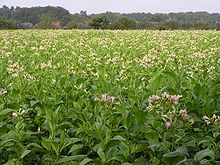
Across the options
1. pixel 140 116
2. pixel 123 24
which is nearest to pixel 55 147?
pixel 140 116

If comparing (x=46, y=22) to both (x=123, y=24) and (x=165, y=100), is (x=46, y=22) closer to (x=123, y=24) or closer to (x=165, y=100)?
(x=123, y=24)

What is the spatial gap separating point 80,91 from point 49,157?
1567mm

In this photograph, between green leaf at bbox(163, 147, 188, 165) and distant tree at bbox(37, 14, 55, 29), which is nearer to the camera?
green leaf at bbox(163, 147, 188, 165)

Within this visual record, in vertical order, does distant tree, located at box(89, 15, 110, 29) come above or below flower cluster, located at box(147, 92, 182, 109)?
above

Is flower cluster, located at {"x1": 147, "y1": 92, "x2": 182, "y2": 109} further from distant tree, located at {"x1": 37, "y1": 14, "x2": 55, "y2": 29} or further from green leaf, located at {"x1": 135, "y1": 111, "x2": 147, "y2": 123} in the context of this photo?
distant tree, located at {"x1": 37, "y1": 14, "x2": 55, "y2": 29}

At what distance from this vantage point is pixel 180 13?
301 ft

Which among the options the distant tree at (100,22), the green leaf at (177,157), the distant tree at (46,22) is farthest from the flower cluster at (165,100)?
the distant tree at (46,22)

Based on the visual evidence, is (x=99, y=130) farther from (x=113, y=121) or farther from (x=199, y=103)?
(x=199, y=103)

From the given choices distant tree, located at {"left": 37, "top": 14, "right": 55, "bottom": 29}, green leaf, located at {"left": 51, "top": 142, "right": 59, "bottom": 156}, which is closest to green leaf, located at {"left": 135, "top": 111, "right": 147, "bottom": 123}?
green leaf, located at {"left": 51, "top": 142, "right": 59, "bottom": 156}

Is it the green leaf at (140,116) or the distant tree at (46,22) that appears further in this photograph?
the distant tree at (46,22)

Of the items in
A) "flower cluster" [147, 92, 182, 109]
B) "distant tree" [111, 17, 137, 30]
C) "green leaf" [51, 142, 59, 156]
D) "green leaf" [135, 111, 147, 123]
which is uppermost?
"distant tree" [111, 17, 137, 30]

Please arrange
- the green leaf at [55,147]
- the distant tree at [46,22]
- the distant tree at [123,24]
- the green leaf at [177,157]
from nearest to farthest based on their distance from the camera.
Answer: the green leaf at [177,157], the green leaf at [55,147], the distant tree at [123,24], the distant tree at [46,22]

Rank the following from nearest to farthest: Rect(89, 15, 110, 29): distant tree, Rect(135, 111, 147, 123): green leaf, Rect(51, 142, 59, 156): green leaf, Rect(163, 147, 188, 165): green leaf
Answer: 1. Rect(163, 147, 188, 165): green leaf
2. Rect(51, 142, 59, 156): green leaf
3. Rect(135, 111, 147, 123): green leaf
4. Rect(89, 15, 110, 29): distant tree

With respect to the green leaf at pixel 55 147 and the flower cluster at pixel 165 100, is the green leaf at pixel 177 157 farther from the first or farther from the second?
the green leaf at pixel 55 147
